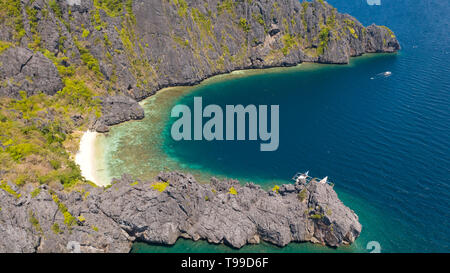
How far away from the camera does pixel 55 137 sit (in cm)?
8100

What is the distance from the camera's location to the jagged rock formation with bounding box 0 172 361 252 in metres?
54.6

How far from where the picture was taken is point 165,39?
126562 millimetres

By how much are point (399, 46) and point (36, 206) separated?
18140cm

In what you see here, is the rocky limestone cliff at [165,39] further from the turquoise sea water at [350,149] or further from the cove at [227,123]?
the cove at [227,123]

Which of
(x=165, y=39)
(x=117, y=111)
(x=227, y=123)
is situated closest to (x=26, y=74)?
(x=117, y=111)

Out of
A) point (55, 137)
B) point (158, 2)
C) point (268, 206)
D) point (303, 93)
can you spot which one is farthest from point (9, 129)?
point (303, 93)

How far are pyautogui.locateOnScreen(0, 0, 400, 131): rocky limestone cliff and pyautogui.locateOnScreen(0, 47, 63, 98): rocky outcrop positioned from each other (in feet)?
0.75

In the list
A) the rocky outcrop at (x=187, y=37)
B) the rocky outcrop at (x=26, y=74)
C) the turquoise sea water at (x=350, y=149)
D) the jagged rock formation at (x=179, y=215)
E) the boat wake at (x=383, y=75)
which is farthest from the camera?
the boat wake at (x=383, y=75)

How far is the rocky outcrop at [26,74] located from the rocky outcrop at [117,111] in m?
13.6

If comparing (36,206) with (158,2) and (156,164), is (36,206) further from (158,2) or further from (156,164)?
(158,2)

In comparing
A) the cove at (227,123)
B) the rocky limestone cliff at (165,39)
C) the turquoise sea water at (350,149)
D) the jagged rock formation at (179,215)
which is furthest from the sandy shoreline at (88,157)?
the cove at (227,123)

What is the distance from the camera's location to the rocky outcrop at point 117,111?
9482cm

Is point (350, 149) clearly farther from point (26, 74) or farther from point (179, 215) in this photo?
point (26, 74)

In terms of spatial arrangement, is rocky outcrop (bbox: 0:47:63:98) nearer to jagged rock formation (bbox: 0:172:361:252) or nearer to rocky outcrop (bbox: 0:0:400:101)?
rocky outcrop (bbox: 0:0:400:101)
